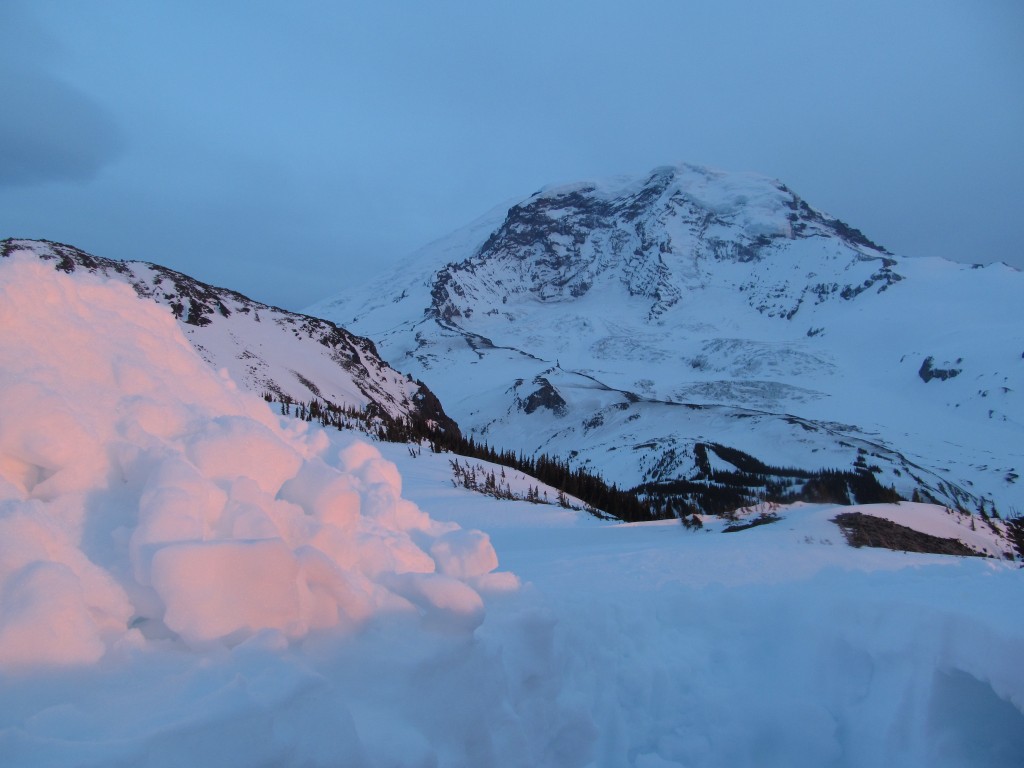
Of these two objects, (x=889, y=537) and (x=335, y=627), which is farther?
(x=889, y=537)

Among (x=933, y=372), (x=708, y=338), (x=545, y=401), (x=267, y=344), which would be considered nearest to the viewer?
(x=267, y=344)

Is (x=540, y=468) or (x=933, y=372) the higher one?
(x=933, y=372)

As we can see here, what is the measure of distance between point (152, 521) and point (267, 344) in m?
17.1

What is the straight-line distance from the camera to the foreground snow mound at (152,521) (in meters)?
1.57

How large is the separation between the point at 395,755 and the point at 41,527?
1.14 m

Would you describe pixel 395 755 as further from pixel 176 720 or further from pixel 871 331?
pixel 871 331

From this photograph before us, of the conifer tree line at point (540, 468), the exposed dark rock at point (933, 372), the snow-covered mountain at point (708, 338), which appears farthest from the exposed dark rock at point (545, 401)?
the exposed dark rock at point (933, 372)

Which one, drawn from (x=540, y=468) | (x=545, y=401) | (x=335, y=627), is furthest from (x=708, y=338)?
(x=335, y=627)

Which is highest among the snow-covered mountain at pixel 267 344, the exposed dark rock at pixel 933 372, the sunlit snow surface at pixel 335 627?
the exposed dark rock at pixel 933 372

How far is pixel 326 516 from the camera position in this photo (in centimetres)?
234

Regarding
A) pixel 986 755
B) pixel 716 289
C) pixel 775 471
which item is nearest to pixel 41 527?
pixel 986 755

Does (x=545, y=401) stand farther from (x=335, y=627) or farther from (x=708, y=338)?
(x=335, y=627)

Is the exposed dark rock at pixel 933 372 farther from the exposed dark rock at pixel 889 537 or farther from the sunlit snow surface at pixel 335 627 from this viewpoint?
the sunlit snow surface at pixel 335 627

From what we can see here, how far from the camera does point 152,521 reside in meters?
1.73
